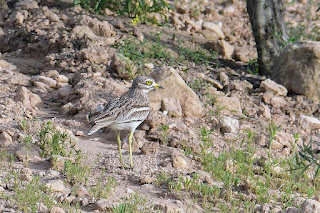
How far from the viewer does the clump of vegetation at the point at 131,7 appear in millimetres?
10773

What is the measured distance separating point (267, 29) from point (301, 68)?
96cm

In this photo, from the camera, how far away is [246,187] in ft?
22.2

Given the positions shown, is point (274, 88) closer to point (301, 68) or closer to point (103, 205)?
point (301, 68)

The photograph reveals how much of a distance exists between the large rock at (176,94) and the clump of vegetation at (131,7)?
248cm

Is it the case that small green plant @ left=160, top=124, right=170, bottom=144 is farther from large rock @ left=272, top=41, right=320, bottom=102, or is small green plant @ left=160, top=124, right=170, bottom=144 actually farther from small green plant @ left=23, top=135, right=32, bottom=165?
large rock @ left=272, top=41, right=320, bottom=102

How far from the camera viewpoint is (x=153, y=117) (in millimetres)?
8047

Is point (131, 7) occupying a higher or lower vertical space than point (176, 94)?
higher

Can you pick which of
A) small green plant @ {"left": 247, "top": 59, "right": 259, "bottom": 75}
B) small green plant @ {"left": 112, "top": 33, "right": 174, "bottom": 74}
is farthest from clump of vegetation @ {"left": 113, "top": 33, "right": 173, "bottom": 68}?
small green plant @ {"left": 247, "top": 59, "right": 259, "bottom": 75}

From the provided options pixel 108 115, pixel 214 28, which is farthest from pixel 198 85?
pixel 214 28

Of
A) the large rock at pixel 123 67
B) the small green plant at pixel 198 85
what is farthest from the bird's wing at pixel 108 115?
the small green plant at pixel 198 85

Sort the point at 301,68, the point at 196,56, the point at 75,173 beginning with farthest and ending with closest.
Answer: the point at 196,56
the point at 301,68
the point at 75,173

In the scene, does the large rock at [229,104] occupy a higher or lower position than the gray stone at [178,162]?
higher

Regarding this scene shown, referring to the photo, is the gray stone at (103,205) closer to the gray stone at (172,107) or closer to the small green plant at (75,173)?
the small green plant at (75,173)

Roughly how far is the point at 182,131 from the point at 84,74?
6.22 ft
